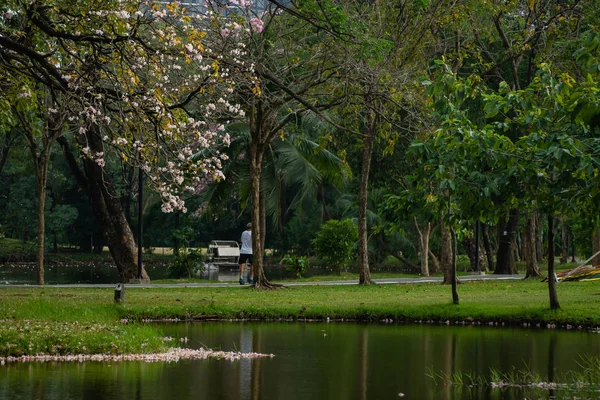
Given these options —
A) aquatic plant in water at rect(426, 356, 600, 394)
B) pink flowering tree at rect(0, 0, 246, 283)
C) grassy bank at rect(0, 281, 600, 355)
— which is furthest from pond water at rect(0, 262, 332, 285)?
aquatic plant in water at rect(426, 356, 600, 394)

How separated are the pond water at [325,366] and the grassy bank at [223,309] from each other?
36.7 inches

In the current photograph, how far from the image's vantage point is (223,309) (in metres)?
20.0

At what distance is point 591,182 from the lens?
1092 centimetres

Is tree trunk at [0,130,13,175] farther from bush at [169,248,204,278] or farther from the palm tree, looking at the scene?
bush at [169,248,204,278]

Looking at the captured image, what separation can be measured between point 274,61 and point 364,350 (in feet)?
39.1

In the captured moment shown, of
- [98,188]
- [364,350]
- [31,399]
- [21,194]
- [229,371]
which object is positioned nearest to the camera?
[31,399]

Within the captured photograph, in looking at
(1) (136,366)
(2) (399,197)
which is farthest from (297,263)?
(1) (136,366)

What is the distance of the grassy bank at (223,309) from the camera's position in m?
14.1

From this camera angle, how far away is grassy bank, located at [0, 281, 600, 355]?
46.2 feet

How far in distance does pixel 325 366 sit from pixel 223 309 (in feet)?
22.8

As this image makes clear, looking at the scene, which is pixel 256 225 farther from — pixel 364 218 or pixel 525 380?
pixel 525 380

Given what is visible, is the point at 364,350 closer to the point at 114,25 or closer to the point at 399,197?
the point at 399,197

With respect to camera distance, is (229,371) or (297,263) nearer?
(229,371)

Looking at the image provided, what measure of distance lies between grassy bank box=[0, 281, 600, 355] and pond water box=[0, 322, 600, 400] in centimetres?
93
